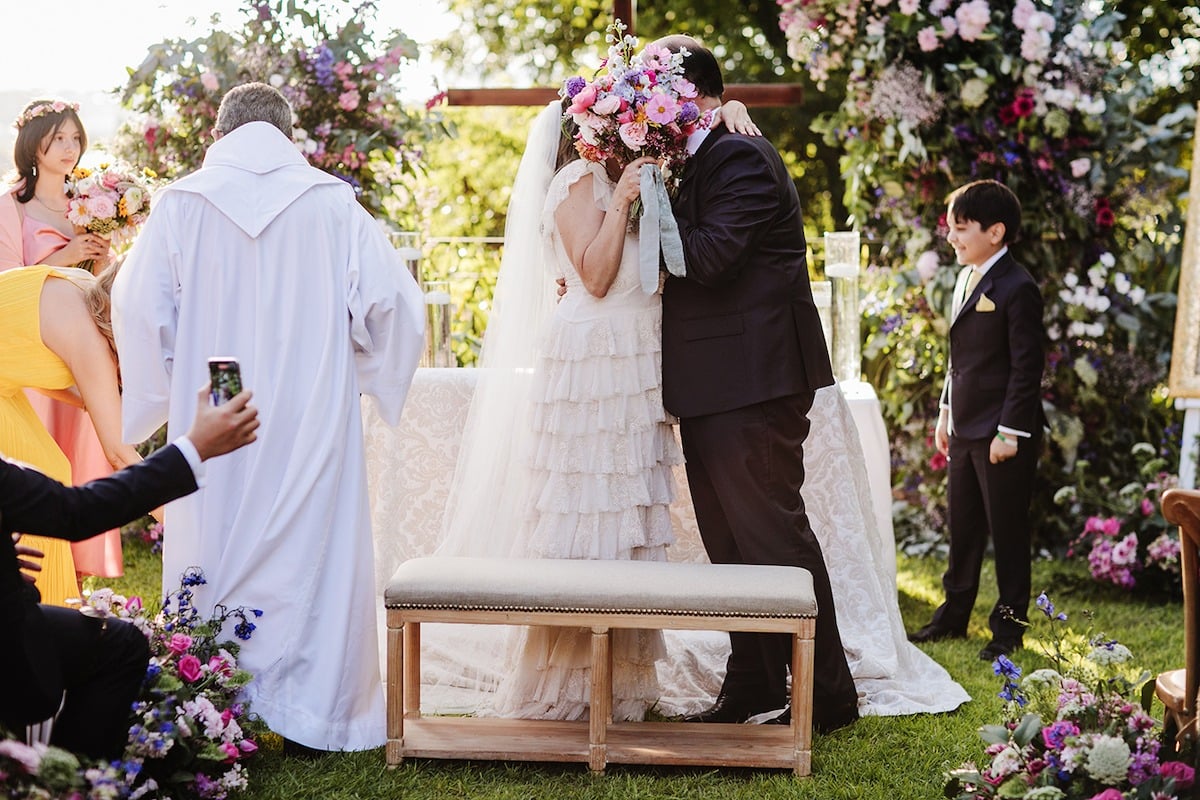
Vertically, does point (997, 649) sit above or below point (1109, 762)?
below

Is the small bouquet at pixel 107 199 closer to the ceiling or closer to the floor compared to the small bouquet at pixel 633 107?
closer to the floor

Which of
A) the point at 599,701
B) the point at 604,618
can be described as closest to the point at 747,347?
the point at 604,618

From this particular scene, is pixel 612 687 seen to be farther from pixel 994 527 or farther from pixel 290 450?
pixel 994 527

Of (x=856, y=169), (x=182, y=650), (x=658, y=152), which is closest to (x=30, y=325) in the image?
(x=182, y=650)

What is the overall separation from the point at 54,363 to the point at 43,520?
1.47 meters

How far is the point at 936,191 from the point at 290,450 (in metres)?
4.01

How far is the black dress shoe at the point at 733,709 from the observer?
4078 millimetres

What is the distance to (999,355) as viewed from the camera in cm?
491

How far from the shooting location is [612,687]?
398 centimetres

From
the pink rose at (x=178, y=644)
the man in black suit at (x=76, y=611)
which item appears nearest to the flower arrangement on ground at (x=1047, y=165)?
the pink rose at (x=178, y=644)

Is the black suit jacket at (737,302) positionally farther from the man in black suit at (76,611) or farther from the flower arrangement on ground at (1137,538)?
the flower arrangement on ground at (1137,538)

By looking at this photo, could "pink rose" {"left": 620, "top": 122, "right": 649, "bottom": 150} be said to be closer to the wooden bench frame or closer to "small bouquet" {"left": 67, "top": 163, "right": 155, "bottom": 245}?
the wooden bench frame

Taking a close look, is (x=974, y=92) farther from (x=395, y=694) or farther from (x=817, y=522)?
(x=395, y=694)

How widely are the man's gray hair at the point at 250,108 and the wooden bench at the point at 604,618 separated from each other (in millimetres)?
1350
